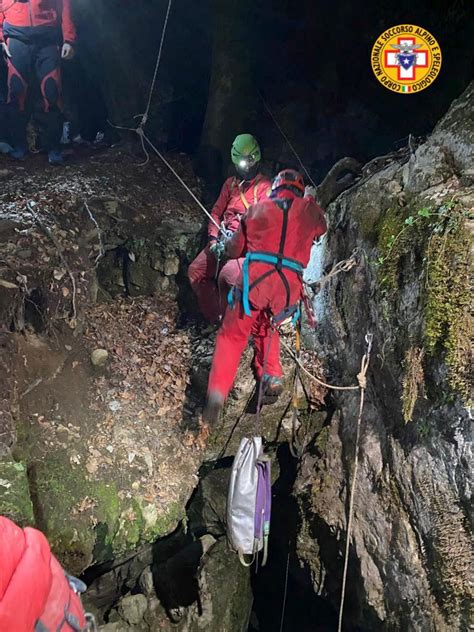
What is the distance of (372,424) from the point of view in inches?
187

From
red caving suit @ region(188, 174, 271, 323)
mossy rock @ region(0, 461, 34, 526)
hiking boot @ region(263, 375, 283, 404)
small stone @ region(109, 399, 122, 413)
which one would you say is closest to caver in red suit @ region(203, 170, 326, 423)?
hiking boot @ region(263, 375, 283, 404)

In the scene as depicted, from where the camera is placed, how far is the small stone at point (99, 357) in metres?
6.00

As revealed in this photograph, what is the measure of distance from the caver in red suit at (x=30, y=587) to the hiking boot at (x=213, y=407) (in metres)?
2.34


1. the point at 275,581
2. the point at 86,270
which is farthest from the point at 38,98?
the point at 275,581

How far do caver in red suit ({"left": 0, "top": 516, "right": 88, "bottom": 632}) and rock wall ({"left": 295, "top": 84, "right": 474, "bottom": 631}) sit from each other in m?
2.85

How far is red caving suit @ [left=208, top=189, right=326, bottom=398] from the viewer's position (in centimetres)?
439

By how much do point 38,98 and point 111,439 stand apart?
21.3ft

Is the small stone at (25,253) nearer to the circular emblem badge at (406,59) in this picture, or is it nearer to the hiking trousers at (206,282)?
the hiking trousers at (206,282)

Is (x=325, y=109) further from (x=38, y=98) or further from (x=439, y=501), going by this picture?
(x=439, y=501)

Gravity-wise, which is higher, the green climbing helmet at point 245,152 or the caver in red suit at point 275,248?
the green climbing helmet at point 245,152

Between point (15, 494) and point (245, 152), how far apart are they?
460cm

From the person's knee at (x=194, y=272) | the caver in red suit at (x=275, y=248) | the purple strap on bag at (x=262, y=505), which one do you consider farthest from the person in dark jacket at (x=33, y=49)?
the purple strap on bag at (x=262, y=505)

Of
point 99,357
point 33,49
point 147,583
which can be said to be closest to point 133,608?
point 147,583

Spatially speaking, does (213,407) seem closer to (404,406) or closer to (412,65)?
(404,406)
